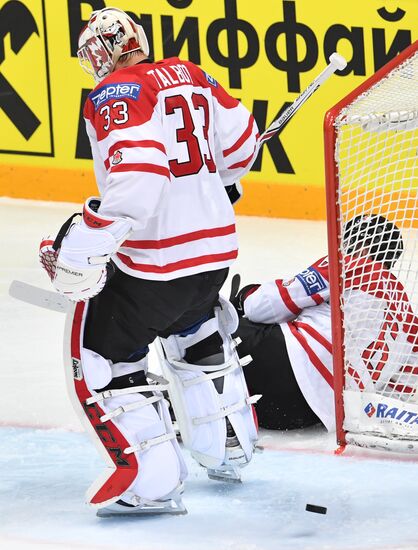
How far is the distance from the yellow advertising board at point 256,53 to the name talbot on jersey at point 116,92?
284cm

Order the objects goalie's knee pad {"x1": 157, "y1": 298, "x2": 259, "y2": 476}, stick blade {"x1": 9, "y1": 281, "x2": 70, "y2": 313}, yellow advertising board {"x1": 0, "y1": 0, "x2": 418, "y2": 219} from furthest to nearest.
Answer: yellow advertising board {"x1": 0, "y1": 0, "x2": 418, "y2": 219} < goalie's knee pad {"x1": 157, "y1": 298, "x2": 259, "y2": 476} < stick blade {"x1": 9, "y1": 281, "x2": 70, "y2": 313}

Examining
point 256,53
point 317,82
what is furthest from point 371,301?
point 256,53

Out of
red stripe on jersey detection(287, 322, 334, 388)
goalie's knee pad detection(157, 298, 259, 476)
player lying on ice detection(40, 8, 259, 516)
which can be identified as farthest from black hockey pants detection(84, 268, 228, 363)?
red stripe on jersey detection(287, 322, 334, 388)

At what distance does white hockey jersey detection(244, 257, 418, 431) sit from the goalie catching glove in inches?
21.3

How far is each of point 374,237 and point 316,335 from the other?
383 millimetres

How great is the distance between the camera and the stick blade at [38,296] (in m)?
2.77

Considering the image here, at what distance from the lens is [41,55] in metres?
5.43

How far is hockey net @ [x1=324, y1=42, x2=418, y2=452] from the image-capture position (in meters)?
2.72

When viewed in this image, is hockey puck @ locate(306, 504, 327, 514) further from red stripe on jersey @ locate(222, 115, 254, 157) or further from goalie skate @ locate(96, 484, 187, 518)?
red stripe on jersey @ locate(222, 115, 254, 157)

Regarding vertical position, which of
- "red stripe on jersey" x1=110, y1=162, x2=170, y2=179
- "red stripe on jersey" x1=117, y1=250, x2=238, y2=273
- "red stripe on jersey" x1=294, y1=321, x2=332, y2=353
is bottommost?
"red stripe on jersey" x1=294, y1=321, x2=332, y2=353

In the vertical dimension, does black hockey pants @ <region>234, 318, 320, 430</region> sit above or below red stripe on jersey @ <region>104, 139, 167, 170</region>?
below

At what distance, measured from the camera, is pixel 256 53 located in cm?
541

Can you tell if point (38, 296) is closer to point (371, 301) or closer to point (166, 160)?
point (166, 160)

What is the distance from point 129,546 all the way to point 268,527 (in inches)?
11.1
